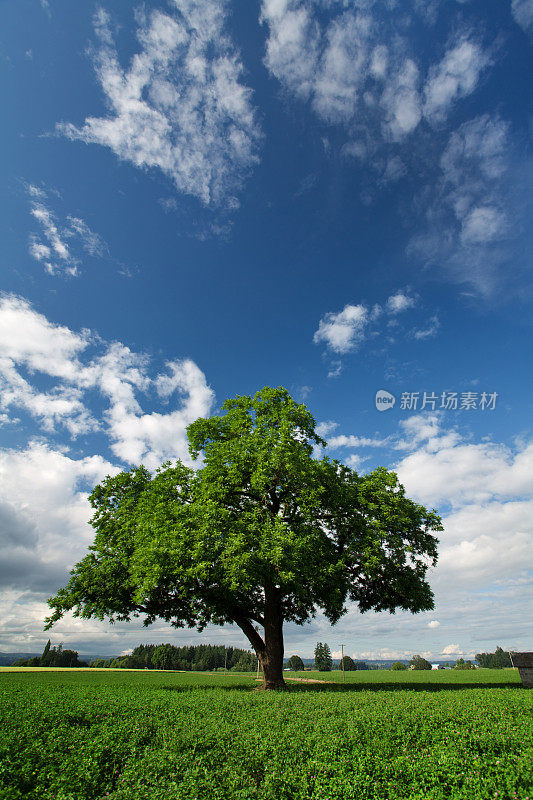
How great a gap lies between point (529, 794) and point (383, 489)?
19383 mm

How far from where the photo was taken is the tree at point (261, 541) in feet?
67.4

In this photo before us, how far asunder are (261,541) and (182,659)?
459 feet

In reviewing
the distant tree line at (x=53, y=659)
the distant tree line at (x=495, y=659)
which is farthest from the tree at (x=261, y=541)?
the distant tree line at (x=495, y=659)

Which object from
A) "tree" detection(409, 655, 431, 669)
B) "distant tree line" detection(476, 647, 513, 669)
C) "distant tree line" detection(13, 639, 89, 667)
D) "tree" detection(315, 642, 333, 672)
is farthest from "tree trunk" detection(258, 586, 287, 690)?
"distant tree line" detection(476, 647, 513, 669)

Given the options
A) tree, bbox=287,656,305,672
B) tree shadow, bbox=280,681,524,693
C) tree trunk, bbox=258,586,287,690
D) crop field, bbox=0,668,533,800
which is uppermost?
tree trunk, bbox=258,586,287,690

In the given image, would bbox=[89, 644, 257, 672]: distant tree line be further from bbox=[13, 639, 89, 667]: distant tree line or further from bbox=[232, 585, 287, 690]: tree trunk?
bbox=[232, 585, 287, 690]: tree trunk

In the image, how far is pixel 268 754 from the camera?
8234mm

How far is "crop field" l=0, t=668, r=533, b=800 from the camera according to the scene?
6.95 meters

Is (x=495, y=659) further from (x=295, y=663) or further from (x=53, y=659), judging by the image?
(x=53, y=659)

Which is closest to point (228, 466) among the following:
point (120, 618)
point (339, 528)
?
point (339, 528)

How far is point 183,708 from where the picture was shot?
13.2 metres

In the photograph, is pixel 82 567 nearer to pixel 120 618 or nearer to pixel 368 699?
pixel 120 618

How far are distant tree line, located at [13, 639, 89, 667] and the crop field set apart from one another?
10790cm

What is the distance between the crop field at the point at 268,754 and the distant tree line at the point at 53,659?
354 feet
